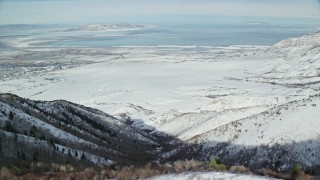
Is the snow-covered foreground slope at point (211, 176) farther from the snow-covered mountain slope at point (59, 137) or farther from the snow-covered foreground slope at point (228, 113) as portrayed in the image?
the snow-covered foreground slope at point (228, 113)

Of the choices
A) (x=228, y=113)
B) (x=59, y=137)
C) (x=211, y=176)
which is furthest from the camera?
(x=228, y=113)

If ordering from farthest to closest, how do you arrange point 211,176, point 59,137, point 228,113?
point 228,113, point 59,137, point 211,176

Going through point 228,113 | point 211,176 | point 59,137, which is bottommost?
point 228,113

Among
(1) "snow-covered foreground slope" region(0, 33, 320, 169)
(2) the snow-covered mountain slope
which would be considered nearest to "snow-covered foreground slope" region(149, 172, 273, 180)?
(2) the snow-covered mountain slope

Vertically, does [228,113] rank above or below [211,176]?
below

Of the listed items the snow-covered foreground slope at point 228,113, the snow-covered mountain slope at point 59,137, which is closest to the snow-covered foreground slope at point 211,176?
the snow-covered mountain slope at point 59,137

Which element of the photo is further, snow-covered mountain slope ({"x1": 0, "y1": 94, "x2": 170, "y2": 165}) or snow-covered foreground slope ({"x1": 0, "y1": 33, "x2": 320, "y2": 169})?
snow-covered foreground slope ({"x1": 0, "y1": 33, "x2": 320, "y2": 169})

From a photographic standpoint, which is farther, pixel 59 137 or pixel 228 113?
pixel 228 113

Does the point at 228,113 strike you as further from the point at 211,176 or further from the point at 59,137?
the point at 211,176

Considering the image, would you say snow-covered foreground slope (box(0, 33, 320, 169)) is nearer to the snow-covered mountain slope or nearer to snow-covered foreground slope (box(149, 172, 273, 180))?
the snow-covered mountain slope

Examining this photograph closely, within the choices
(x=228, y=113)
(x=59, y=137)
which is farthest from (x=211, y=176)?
(x=228, y=113)
